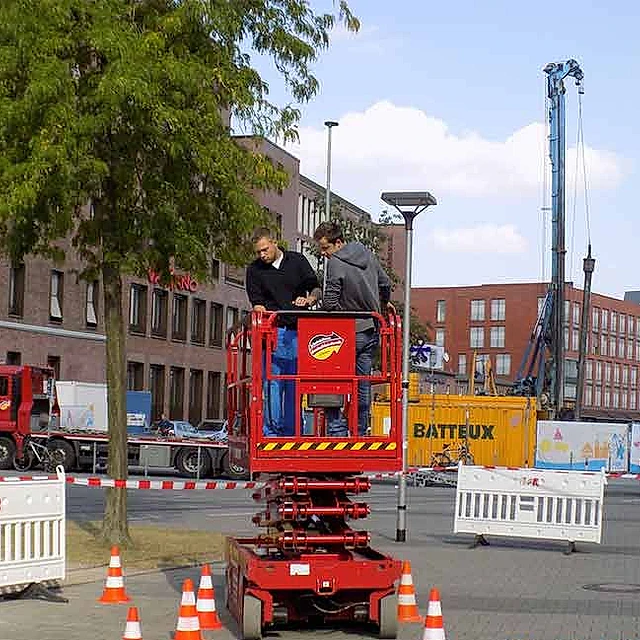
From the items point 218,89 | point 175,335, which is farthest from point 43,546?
point 175,335

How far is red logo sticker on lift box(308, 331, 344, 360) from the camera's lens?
36.2ft

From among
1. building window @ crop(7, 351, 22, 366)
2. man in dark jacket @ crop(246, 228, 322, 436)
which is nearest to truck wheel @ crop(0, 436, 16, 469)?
building window @ crop(7, 351, 22, 366)

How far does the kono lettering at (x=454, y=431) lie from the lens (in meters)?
39.8

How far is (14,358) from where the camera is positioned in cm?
5125

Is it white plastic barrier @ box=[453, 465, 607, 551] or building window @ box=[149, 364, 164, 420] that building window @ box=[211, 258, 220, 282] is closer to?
white plastic barrier @ box=[453, 465, 607, 551]

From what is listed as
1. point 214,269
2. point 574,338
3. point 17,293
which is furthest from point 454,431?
point 574,338

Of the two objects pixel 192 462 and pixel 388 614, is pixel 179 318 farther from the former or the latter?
pixel 388 614

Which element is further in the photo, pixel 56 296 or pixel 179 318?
pixel 179 318

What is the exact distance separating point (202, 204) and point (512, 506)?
622 cm

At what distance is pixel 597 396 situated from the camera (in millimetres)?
131875

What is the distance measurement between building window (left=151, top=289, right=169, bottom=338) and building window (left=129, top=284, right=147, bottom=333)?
0.75 m

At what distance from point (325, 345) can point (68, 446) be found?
28469 millimetres

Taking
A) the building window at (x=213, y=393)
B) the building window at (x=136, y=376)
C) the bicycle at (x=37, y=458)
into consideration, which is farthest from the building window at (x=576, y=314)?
the bicycle at (x=37, y=458)

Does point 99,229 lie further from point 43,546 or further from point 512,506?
point 512,506
